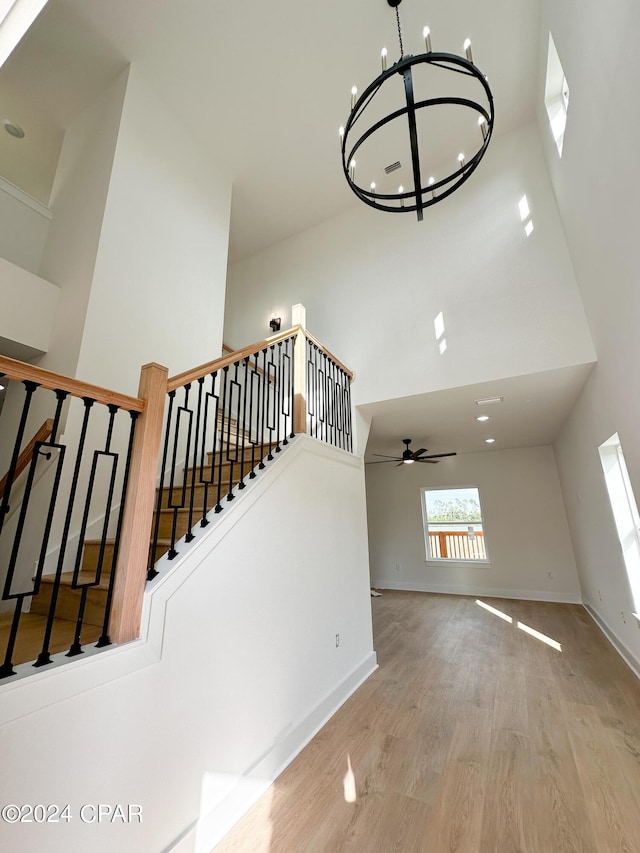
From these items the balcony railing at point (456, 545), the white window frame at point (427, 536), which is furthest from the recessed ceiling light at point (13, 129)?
the balcony railing at point (456, 545)

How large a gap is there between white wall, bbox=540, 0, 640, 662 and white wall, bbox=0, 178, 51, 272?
499cm

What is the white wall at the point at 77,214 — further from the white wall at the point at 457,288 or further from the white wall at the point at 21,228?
the white wall at the point at 457,288

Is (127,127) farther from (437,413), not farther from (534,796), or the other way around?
(534,796)

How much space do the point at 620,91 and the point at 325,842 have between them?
4202 mm

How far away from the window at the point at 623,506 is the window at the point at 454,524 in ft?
12.4

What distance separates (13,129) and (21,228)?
66.6 inches

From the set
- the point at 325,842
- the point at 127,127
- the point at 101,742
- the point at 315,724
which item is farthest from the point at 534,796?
the point at 127,127

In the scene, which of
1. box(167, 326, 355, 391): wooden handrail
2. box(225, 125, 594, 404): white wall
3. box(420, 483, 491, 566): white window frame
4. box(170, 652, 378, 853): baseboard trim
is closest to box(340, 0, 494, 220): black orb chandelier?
box(225, 125, 594, 404): white wall

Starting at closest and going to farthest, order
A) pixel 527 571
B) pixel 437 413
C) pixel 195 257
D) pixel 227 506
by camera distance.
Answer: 1. pixel 227 506
2. pixel 195 257
3. pixel 437 413
4. pixel 527 571

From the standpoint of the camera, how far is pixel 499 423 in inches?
213

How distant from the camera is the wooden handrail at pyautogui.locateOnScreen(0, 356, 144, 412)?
125 centimetres

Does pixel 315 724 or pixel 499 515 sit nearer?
pixel 315 724

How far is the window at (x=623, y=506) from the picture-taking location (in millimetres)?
3328

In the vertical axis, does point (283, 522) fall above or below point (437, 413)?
below
